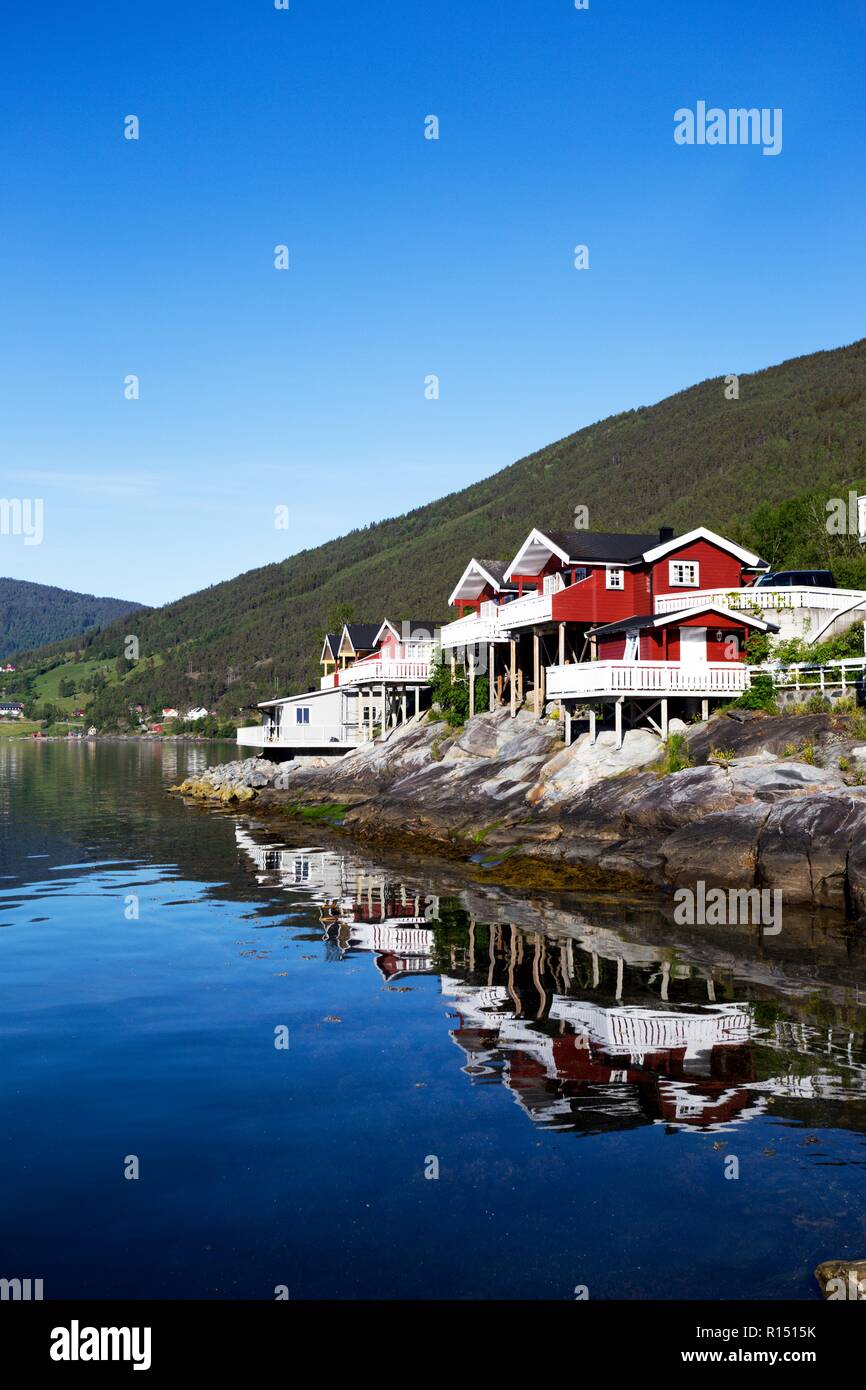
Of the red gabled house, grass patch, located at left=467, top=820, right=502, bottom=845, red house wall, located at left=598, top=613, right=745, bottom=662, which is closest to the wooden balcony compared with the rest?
the red gabled house

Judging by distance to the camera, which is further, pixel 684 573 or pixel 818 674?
pixel 684 573

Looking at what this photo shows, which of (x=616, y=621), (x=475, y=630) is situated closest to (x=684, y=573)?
(x=616, y=621)

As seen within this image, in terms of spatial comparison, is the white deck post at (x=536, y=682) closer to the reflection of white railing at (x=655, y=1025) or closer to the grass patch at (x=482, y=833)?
the grass patch at (x=482, y=833)

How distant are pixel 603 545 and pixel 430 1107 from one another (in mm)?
39088

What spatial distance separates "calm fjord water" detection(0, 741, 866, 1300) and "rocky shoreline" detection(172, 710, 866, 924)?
3.56m

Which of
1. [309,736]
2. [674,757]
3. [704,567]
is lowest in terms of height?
[674,757]

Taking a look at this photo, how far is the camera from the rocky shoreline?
96.1ft

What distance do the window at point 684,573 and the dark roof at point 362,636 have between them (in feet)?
125

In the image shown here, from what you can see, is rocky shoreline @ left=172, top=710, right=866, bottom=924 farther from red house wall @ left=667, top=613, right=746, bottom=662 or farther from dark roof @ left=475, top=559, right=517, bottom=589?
dark roof @ left=475, top=559, right=517, bottom=589

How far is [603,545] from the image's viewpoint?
5075 centimetres

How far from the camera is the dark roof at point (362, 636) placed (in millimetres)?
83875

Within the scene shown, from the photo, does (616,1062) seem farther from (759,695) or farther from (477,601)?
(477,601)

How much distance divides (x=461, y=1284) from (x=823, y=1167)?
4983mm

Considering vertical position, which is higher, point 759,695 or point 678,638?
point 678,638
